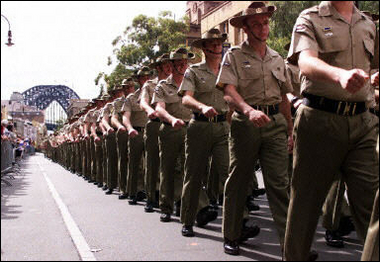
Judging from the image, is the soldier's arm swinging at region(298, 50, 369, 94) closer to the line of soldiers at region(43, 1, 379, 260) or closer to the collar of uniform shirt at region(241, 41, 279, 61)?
the line of soldiers at region(43, 1, 379, 260)

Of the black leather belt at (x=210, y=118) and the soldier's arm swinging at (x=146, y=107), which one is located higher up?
the soldier's arm swinging at (x=146, y=107)

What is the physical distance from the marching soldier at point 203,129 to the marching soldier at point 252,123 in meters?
0.95

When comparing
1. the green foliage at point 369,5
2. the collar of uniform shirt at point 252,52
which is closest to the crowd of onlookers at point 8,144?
the collar of uniform shirt at point 252,52

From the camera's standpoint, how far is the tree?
43.8 metres

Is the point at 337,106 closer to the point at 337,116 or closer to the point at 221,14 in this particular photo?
the point at 337,116

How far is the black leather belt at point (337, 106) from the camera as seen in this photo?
11.7 ft

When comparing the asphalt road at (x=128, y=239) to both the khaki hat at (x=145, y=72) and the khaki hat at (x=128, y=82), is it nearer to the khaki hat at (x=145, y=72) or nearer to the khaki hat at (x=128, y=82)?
the khaki hat at (x=145, y=72)

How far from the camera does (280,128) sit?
4.94 metres

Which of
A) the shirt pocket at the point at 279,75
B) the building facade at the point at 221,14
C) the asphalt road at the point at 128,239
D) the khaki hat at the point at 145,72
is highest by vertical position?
the building facade at the point at 221,14

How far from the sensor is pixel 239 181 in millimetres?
4934

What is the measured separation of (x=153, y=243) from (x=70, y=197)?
5509mm

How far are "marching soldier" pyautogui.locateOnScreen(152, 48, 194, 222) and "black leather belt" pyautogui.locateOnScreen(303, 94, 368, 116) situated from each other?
3.66 m

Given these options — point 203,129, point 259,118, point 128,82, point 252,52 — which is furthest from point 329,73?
point 128,82

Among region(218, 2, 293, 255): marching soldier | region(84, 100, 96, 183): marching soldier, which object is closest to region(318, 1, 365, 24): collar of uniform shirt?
region(218, 2, 293, 255): marching soldier
